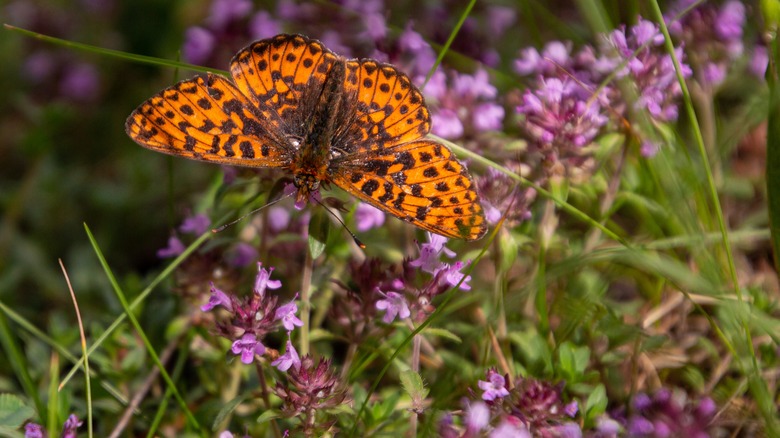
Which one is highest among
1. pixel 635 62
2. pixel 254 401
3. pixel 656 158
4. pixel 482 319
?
pixel 635 62

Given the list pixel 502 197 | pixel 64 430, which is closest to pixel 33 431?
pixel 64 430

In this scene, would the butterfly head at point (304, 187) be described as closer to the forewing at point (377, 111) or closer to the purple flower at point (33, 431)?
the forewing at point (377, 111)

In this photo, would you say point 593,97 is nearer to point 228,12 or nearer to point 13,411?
point 228,12

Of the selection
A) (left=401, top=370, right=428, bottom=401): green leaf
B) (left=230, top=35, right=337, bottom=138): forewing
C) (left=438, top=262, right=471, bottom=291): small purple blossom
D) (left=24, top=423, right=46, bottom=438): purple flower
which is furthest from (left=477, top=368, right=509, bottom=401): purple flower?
(left=24, top=423, right=46, bottom=438): purple flower

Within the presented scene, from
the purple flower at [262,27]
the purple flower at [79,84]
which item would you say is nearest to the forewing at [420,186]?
the purple flower at [262,27]

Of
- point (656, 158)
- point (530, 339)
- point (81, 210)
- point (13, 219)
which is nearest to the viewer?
point (656, 158)

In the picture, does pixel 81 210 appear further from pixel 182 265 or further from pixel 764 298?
pixel 764 298

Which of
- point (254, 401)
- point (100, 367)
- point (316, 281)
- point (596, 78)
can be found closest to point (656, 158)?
point (596, 78)
